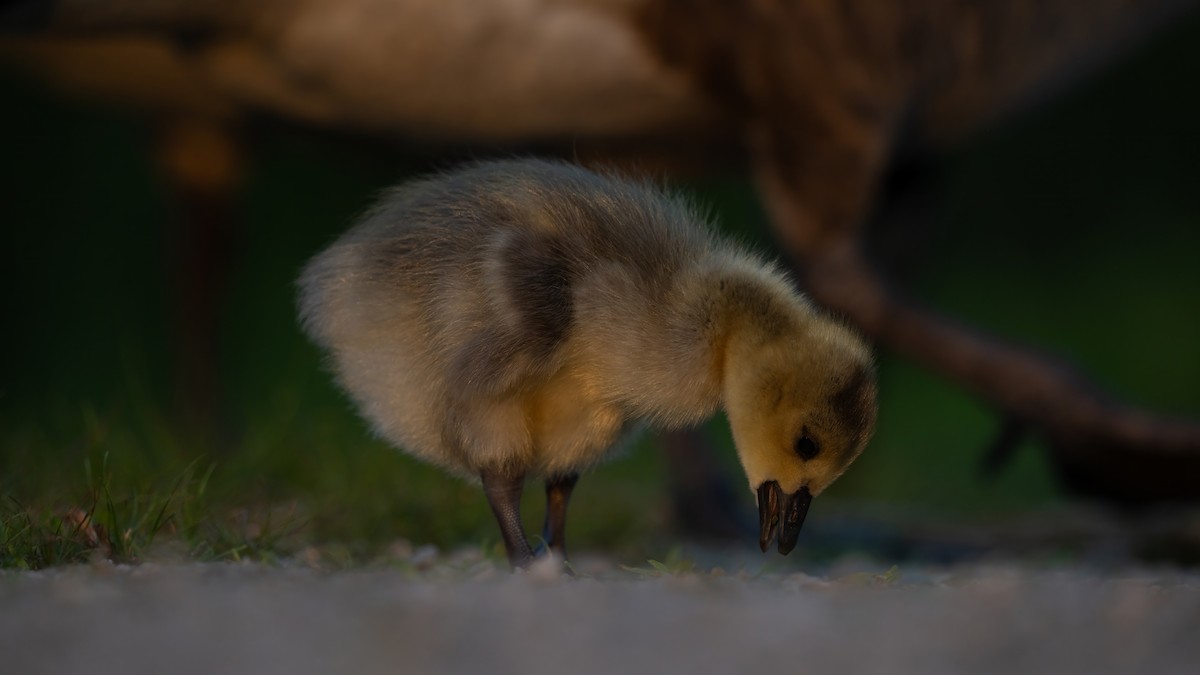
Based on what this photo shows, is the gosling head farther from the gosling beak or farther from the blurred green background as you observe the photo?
the blurred green background

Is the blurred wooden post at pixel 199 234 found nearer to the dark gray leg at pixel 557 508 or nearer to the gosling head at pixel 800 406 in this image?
the dark gray leg at pixel 557 508

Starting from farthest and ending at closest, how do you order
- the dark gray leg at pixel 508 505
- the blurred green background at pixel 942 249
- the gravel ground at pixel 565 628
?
the blurred green background at pixel 942 249 < the dark gray leg at pixel 508 505 < the gravel ground at pixel 565 628

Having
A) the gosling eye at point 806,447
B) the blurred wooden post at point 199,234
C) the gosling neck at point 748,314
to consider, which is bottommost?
the blurred wooden post at point 199,234

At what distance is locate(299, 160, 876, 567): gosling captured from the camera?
4.87 ft

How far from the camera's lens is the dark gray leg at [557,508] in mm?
1704

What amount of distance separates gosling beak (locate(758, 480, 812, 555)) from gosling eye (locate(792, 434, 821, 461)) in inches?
2.3

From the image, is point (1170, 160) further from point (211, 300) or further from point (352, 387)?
point (352, 387)

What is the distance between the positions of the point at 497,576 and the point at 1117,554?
142 centimetres

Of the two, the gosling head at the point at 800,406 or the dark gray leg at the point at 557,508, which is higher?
the gosling head at the point at 800,406

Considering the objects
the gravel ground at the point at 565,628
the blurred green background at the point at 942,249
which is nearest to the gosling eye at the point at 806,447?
the gravel ground at the point at 565,628

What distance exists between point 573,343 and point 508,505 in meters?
0.20

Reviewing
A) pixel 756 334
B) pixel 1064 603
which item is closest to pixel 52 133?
pixel 756 334

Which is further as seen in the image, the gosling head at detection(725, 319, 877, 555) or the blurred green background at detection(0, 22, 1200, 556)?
the blurred green background at detection(0, 22, 1200, 556)

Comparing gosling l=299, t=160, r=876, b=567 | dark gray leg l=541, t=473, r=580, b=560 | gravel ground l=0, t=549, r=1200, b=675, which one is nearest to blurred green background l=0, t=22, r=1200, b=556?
dark gray leg l=541, t=473, r=580, b=560
